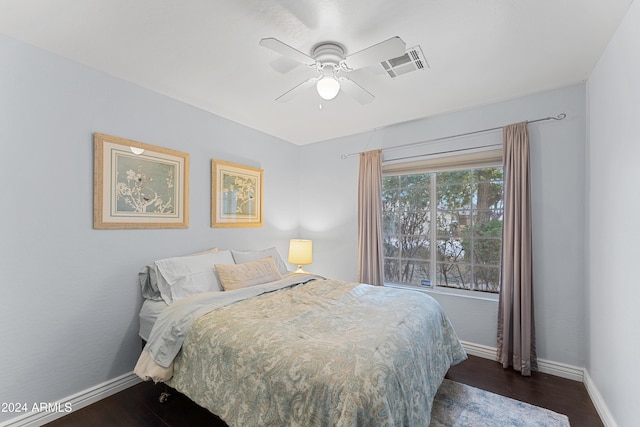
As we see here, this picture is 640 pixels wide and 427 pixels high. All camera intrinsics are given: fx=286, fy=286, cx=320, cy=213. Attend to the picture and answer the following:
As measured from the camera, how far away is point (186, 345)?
1.83 metres

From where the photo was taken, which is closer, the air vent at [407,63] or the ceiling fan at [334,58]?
the ceiling fan at [334,58]

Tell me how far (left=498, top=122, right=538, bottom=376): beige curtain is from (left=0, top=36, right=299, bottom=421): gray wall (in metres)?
3.16

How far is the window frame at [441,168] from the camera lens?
115 inches

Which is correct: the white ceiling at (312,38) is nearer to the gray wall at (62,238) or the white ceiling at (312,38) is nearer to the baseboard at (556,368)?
the gray wall at (62,238)

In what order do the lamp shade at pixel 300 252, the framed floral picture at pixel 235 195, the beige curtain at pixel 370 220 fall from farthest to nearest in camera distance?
the lamp shade at pixel 300 252, the beige curtain at pixel 370 220, the framed floral picture at pixel 235 195

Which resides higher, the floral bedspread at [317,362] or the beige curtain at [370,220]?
the beige curtain at [370,220]

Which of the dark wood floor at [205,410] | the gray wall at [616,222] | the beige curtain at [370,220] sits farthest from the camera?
the beige curtain at [370,220]

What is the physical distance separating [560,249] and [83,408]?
4.03m

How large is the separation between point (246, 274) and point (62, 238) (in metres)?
1.37

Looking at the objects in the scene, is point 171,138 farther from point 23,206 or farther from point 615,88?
point 615,88

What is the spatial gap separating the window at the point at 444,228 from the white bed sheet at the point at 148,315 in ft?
8.24

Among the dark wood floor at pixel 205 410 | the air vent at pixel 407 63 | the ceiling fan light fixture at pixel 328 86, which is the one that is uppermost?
the air vent at pixel 407 63

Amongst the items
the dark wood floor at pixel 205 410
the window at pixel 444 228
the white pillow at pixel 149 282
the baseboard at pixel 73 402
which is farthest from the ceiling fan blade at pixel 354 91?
the baseboard at pixel 73 402

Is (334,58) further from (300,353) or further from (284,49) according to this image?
(300,353)
